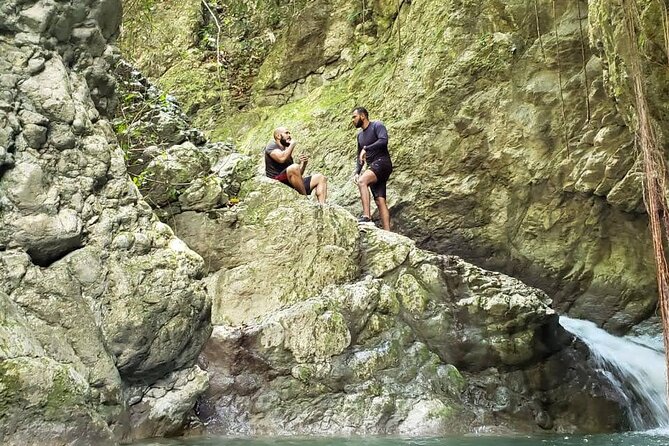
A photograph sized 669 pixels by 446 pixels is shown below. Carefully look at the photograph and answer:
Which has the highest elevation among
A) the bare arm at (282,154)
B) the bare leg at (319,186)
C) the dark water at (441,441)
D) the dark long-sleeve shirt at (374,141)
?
the dark long-sleeve shirt at (374,141)

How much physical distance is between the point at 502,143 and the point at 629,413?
4.49m

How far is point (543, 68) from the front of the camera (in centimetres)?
1016

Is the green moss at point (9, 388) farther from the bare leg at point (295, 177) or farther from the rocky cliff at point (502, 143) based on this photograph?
the rocky cliff at point (502, 143)

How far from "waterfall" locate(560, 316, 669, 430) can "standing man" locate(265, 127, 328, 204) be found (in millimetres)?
3575

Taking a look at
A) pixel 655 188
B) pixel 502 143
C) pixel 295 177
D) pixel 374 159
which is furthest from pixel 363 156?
pixel 655 188

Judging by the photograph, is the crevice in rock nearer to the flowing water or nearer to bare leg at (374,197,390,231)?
Result: the flowing water

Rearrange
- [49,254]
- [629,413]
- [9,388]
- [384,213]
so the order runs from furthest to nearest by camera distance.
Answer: [384,213]
[629,413]
[49,254]
[9,388]

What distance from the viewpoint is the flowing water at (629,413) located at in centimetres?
558

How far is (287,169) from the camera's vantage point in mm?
8297

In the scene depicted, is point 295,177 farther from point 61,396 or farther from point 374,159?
point 61,396

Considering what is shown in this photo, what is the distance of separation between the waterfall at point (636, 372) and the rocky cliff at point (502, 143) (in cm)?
124

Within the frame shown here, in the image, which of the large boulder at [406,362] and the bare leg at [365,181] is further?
the bare leg at [365,181]

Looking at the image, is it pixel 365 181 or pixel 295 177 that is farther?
pixel 365 181

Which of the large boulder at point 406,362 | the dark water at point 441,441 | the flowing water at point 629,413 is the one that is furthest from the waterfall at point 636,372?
the dark water at point 441,441
